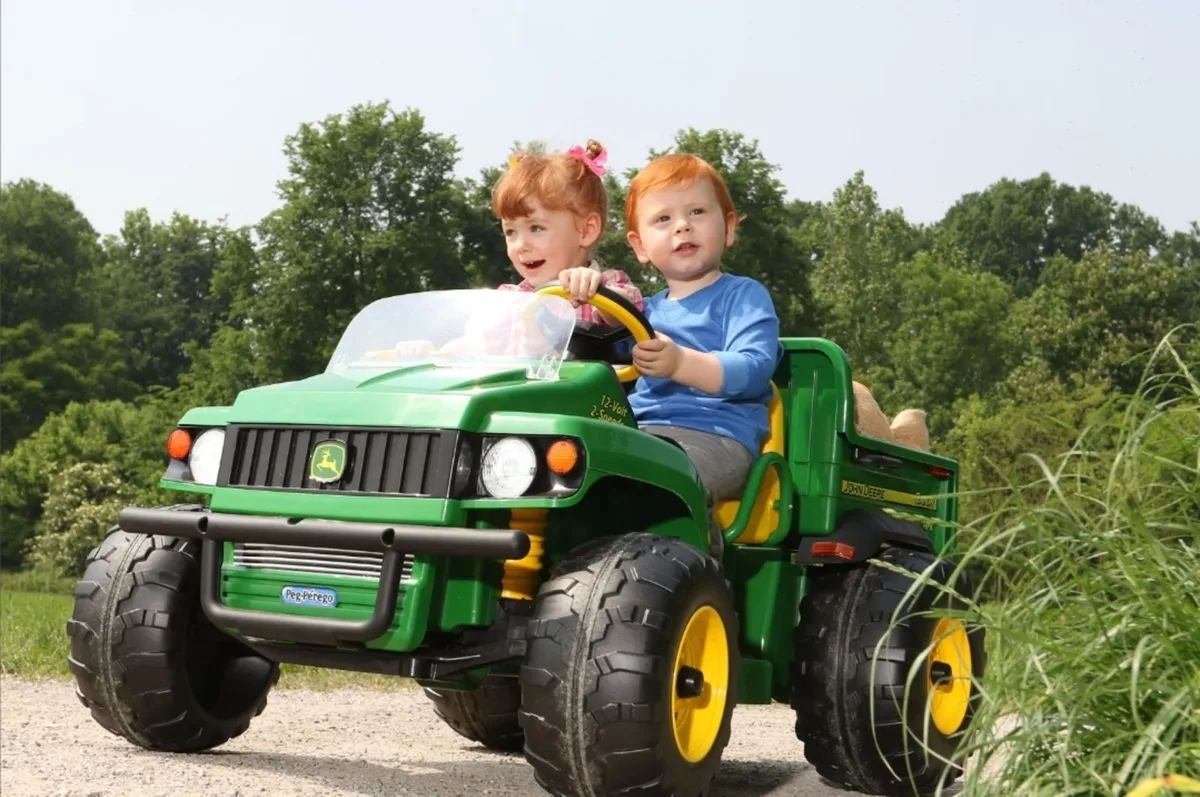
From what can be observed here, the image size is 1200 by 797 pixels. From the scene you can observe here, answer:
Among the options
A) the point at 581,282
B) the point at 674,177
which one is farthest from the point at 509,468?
the point at 674,177

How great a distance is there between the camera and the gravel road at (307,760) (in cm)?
502

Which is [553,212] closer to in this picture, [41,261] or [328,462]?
[328,462]

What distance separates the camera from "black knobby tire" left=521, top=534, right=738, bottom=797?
4188 mm

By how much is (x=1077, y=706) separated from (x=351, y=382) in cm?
259

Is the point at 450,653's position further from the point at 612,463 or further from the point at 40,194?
the point at 40,194

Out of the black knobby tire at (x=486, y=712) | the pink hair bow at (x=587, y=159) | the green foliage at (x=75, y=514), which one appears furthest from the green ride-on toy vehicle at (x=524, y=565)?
the green foliage at (x=75, y=514)

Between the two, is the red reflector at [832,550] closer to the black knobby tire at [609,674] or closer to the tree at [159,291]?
the black knobby tire at [609,674]

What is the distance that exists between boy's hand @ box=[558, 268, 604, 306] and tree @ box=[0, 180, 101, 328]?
178 feet

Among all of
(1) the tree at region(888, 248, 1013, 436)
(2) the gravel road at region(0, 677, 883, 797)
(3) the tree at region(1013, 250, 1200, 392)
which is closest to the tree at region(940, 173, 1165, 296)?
(3) the tree at region(1013, 250, 1200, 392)

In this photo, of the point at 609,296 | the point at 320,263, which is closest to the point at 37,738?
the point at 609,296

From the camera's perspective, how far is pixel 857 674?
5484 mm

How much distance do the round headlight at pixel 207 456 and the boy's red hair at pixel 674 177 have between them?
5.64ft

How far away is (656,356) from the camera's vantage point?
16.3ft

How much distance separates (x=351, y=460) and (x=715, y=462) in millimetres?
1310
